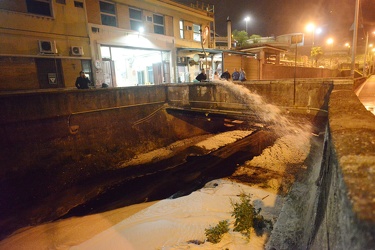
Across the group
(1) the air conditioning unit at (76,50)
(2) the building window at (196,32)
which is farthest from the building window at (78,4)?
(2) the building window at (196,32)

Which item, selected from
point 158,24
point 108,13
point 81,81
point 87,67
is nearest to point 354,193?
point 81,81

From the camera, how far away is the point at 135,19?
18.9 metres

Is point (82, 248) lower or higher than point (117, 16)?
lower

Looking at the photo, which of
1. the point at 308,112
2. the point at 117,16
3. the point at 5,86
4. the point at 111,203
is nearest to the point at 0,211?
the point at 111,203

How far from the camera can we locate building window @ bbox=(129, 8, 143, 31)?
18.6 meters

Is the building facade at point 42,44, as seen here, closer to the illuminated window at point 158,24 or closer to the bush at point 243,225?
the illuminated window at point 158,24

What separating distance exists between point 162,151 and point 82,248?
7.95 metres

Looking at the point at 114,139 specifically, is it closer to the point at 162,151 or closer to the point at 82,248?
the point at 162,151

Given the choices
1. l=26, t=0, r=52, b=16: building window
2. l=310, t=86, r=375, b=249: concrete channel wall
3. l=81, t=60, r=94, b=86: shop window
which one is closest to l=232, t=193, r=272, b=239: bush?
l=310, t=86, r=375, b=249: concrete channel wall

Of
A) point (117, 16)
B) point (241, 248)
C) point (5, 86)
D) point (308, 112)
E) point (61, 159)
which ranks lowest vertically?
point (241, 248)

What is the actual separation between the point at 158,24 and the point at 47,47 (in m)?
10.3

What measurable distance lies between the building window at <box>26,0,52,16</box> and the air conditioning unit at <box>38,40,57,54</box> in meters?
1.96

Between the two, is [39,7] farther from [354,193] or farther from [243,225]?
[354,193]

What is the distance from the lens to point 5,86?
1266 cm
